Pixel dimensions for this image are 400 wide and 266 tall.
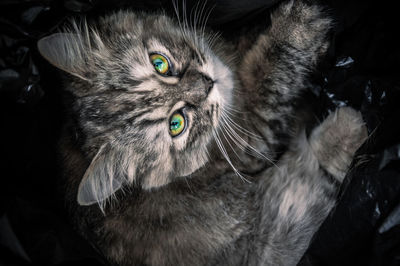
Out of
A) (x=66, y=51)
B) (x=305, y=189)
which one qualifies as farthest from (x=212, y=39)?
(x=305, y=189)

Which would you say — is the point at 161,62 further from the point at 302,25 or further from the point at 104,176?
the point at 302,25

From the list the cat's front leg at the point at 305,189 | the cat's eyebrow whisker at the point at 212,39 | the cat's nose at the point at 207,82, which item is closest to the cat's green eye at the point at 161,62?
the cat's nose at the point at 207,82

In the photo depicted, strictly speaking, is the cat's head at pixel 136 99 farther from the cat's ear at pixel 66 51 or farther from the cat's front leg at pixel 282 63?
the cat's front leg at pixel 282 63

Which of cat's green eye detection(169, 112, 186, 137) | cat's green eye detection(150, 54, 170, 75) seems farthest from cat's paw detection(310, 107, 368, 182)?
cat's green eye detection(150, 54, 170, 75)

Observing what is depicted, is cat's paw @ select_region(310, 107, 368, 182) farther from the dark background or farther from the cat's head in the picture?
the cat's head

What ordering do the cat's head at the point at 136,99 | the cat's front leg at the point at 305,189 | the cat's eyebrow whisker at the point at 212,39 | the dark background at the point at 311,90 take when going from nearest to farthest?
the dark background at the point at 311,90, the cat's head at the point at 136,99, the cat's front leg at the point at 305,189, the cat's eyebrow whisker at the point at 212,39

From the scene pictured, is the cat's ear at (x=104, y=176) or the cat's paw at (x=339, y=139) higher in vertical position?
the cat's ear at (x=104, y=176)
